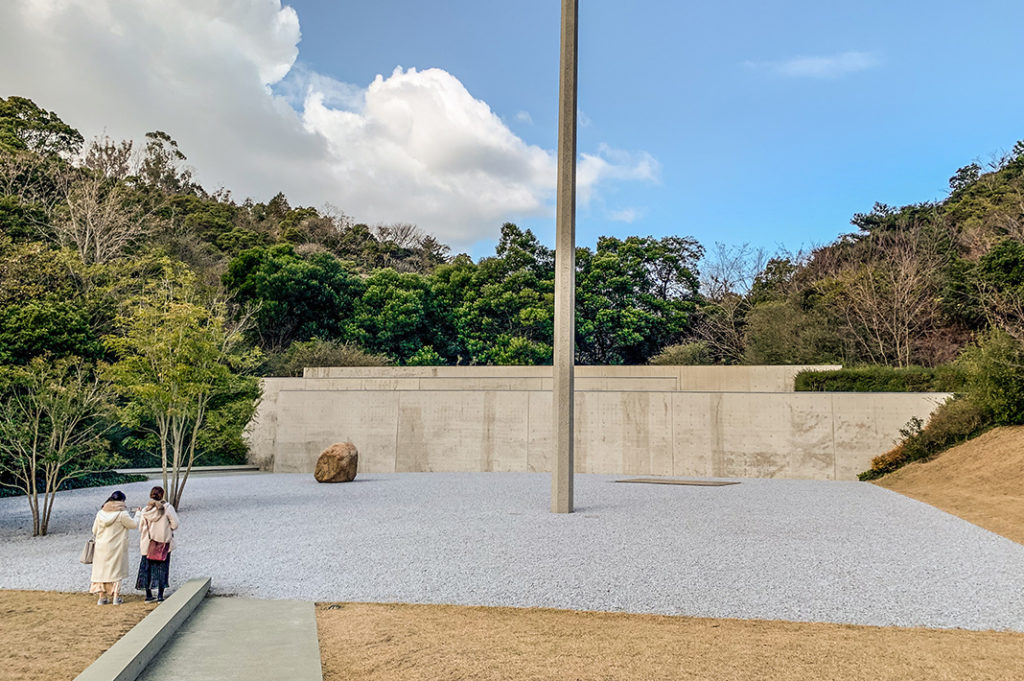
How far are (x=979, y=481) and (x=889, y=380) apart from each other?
581 cm

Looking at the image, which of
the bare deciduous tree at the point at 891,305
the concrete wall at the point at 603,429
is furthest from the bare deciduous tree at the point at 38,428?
the bare deciduous tree at the point at 891,305

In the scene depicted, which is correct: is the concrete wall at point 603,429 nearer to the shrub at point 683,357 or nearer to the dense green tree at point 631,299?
the shrub at point 683,357

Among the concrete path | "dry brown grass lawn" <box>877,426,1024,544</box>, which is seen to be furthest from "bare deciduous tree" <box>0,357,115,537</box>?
"dry brown grass lawn" <box>877,426,1024,544</box>

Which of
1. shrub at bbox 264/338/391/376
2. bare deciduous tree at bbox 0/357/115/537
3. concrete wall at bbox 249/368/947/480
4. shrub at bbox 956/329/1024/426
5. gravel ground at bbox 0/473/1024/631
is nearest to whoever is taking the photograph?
gravel ground at bbox 0/473/1024/631

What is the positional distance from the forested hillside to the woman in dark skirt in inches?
499

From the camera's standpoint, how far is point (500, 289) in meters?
40.0

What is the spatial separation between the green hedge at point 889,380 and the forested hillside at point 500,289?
5.89 feet

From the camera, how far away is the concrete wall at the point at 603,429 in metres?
21.0

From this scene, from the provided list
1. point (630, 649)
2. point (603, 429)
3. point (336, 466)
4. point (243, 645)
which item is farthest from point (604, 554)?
point (603, 429)

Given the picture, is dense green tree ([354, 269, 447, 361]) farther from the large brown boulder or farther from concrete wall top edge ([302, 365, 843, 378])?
the large brown boulder

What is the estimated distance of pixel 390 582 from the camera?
8359 mm

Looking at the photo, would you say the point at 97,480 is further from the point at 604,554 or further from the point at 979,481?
the point at 979,481

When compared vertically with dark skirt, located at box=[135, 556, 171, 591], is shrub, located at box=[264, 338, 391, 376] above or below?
above

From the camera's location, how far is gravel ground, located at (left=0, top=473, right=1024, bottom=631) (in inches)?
301
